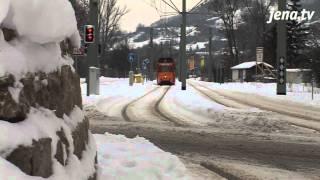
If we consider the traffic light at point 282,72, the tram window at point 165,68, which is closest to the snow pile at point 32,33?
the traffic light at point 282,72

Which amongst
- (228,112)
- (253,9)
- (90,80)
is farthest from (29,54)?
(253,9)

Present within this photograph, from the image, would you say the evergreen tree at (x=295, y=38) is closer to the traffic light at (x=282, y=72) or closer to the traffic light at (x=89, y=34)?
the traffic light at (x=282, y=72)

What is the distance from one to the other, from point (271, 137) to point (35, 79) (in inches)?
362

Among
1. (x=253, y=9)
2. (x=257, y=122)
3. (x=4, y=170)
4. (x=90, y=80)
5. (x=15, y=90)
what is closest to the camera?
(x=4, y=170)

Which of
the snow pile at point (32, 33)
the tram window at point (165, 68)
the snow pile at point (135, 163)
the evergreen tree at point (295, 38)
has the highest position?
the evergreen tree at point (295, 38)

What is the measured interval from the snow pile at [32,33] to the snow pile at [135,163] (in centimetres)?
194

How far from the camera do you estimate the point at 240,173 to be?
8.70 metres

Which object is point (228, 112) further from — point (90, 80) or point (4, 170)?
point (4, 170)

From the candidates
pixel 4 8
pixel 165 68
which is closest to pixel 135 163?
pixel 4 8

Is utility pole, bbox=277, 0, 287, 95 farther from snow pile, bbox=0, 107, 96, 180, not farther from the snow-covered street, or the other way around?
snow pile, bbox=0, 107, 96, 180

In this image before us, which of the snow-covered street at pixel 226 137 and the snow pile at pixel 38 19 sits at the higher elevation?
the snow pile at pixel 38 19

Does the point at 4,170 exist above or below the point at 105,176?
above

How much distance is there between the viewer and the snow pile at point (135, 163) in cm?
735

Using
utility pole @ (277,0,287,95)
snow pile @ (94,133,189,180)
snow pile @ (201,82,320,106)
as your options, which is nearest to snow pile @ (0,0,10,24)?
snow pile @ (94,133,189,180)
